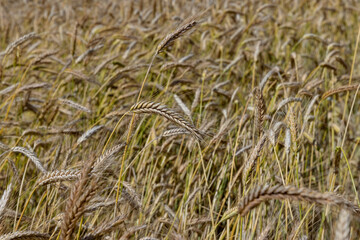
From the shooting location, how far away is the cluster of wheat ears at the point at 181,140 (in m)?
1.54

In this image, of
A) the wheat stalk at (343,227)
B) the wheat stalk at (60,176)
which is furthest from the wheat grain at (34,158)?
the wheat stalk at (343,227)

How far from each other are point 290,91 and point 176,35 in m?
1.57

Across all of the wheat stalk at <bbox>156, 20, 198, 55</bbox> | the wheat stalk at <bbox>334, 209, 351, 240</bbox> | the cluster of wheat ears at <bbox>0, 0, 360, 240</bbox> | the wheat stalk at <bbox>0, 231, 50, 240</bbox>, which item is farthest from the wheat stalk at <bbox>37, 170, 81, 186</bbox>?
A: the wheat stalk at <bbox>334, 209, 351, 240</bbox>

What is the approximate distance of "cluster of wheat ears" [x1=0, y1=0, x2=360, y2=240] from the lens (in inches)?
60.5

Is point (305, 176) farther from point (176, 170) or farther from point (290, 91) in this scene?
point (176, 170)

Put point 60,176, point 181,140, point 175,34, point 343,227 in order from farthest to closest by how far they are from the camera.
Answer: point 181,140
point 175,34
point 60,176
point 343,227

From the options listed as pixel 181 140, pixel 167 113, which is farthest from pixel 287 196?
pixel 181 140

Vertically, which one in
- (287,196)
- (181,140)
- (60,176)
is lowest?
(181,140)

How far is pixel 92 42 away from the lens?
144 inches

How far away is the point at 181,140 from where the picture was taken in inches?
103

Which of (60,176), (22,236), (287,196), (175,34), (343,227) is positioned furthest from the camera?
(175,34)

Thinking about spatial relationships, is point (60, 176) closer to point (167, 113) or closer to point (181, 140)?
point (167, 113)

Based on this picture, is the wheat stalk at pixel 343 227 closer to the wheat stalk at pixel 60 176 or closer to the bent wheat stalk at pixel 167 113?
the bent wheat stalk at pixel 167 113

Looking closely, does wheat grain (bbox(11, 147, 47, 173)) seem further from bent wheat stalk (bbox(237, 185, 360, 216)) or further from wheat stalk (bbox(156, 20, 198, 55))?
bent wheat stalk (bbox(237, 185, 360, 216))
